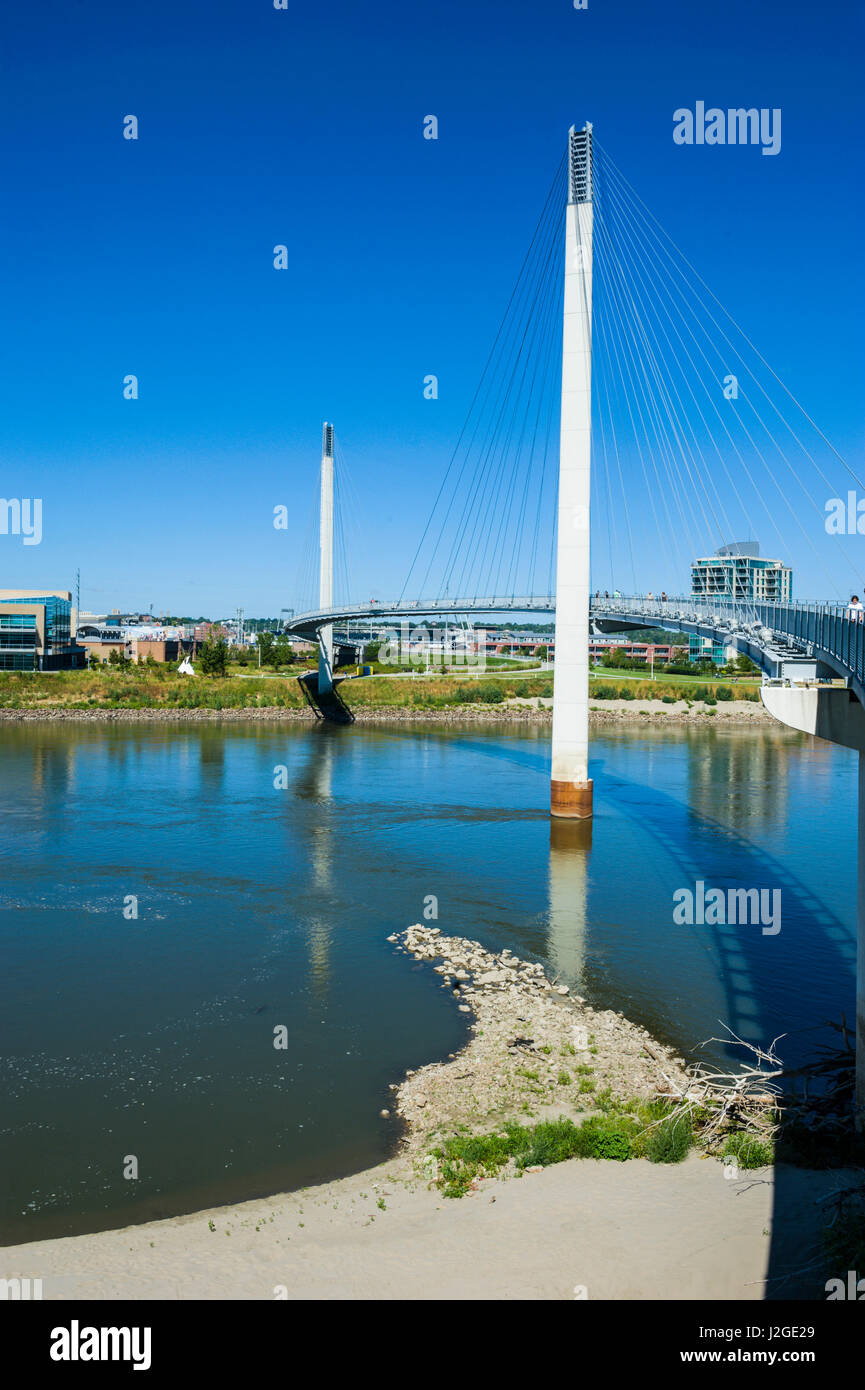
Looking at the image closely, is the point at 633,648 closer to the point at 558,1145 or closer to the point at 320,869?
the point at 320,869

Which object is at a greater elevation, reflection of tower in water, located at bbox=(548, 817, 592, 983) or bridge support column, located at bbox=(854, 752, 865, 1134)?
bridge support column, located at bbox=(854, 752, 865, 1134)

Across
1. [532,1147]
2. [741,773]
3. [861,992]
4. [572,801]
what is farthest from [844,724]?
[741,773]

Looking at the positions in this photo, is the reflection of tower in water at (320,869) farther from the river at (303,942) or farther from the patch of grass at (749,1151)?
the patch of grass at (749,1151)

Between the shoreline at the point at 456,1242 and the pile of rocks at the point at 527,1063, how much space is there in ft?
1.77

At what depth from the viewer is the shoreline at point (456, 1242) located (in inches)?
226

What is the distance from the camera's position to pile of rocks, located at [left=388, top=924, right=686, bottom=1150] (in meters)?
8.58

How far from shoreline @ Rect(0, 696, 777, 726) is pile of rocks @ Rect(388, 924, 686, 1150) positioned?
3618 cm

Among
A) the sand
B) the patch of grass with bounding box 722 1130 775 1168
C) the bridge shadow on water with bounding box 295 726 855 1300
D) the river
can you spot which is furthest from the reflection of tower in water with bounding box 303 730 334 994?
the patch of grass with bounding box 722 1130 775 1168

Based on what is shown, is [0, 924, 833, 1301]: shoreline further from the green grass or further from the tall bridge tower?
the tall bridge tower

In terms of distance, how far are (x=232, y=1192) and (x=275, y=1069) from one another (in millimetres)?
2194

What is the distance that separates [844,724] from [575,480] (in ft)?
43.8

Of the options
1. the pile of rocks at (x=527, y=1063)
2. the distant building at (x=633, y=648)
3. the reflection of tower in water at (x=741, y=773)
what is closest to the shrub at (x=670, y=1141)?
the pile of rocks at (x=527, y=1063)
